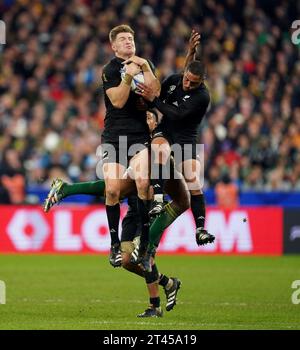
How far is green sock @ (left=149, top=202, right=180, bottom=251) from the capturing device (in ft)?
42.3

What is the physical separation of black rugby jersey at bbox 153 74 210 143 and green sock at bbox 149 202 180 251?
2.88ft

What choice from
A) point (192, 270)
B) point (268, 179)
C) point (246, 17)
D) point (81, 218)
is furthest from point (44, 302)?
point (246, 17)

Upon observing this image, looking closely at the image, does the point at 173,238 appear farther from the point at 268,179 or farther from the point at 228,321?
the point at 228,321

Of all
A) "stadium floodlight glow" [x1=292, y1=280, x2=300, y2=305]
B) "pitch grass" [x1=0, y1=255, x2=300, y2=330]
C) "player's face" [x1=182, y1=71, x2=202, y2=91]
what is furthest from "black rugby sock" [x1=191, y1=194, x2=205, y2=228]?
"stadium floodlight glow" [x1=292, y1=280, x2=300, y2=305]

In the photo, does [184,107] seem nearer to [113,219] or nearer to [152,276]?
[113,219]

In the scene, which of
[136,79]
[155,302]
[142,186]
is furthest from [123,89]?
[155,302]

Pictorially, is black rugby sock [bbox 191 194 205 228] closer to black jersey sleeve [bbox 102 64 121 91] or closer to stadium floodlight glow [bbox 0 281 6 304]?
black jersey sleeve [bbox 102 64 121 91]

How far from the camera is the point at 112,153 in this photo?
494 inches

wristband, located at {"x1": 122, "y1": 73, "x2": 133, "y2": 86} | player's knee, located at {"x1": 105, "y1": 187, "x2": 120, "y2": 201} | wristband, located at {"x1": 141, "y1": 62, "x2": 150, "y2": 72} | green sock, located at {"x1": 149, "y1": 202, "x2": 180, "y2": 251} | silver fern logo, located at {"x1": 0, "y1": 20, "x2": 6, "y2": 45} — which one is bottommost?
green sock, located at {"x1": 149, "y1": 202, "x2": 180, "y2": 251}

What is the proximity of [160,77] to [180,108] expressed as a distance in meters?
12.2

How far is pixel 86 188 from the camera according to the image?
520 inches

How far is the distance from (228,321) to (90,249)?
1008cm

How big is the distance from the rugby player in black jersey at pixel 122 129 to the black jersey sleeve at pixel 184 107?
0.74 feet

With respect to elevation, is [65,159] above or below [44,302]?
above
